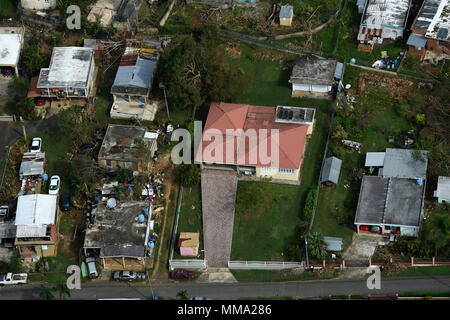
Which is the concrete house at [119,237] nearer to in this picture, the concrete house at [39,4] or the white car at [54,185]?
the white car at [54,185]

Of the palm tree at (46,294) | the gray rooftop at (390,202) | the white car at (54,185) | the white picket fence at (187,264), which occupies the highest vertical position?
the gray rooftop at (390,202)

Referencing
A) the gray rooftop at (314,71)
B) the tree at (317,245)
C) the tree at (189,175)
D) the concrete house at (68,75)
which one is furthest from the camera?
the concrete house at (68,75)

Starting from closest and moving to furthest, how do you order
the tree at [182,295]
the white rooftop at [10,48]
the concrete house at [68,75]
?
the tree at [182,295] → the concrete house at [68,75] → the white rooftop at [10,48]

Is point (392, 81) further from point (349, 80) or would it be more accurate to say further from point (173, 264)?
point (173, 264)

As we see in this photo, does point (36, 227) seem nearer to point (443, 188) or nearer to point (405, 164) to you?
point (405, 164)

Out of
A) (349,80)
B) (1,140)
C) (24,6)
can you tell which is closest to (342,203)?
(349,80)

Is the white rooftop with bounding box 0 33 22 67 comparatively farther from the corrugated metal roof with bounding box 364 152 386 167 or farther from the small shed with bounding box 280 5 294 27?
the corrugated metal roof with bounding box 364 152 386 167

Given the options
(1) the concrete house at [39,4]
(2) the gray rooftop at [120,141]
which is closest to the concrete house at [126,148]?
(2) the gray rooftop at [120,141]
